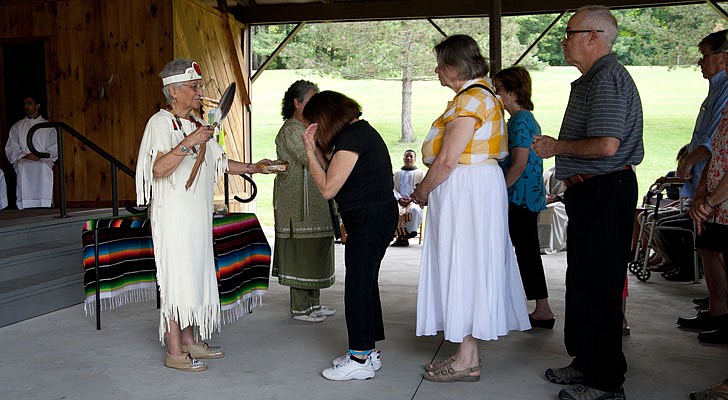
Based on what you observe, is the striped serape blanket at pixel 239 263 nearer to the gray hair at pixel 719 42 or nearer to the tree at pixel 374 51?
the gray hair at pixel 719 42

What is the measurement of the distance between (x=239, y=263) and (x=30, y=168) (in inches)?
188

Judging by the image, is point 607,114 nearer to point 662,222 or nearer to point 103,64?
point 662,222

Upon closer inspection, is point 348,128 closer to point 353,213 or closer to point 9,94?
point 353,213

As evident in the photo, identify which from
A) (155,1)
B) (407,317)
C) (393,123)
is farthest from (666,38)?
(407,317)

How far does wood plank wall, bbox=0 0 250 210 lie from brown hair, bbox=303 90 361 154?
17.9 feet

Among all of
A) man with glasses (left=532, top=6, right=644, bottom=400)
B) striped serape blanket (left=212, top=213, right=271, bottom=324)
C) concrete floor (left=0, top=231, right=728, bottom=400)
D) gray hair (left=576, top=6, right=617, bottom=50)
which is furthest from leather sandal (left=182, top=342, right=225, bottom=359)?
gray hair (left=576, top=6, right=617, bottom=50)

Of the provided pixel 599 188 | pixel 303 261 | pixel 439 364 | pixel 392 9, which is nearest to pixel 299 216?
pixel 303 261

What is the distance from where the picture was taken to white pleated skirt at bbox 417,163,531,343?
3.16 meters

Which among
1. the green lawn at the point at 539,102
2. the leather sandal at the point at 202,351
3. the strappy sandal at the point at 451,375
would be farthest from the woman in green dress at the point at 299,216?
the green lawn at the point at 539,102

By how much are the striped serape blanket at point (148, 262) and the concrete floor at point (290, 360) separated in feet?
0.63

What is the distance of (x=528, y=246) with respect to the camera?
14.1ft

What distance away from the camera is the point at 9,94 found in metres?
9.80

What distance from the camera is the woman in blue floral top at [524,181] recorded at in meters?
4.03

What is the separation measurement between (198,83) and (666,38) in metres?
18.5
